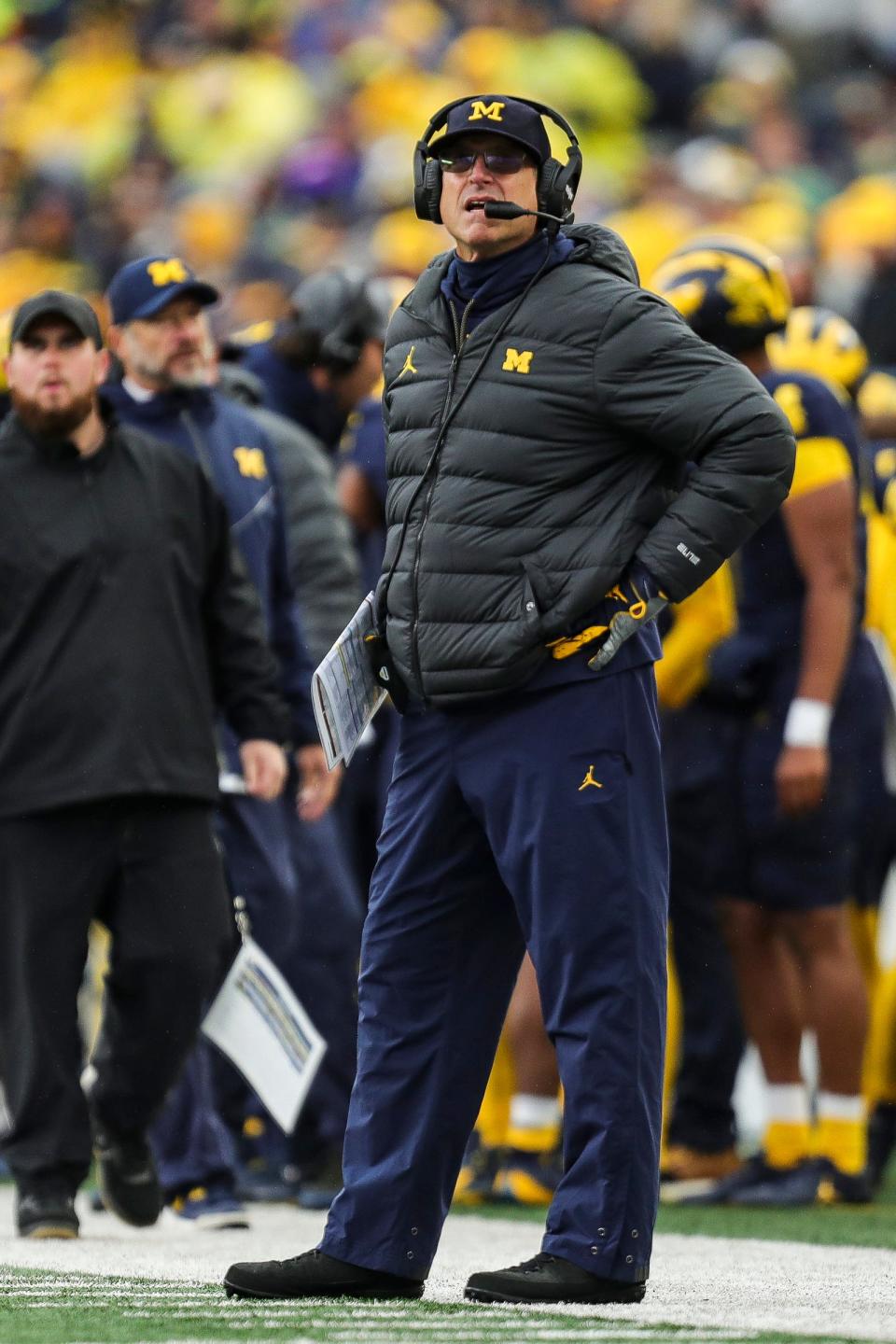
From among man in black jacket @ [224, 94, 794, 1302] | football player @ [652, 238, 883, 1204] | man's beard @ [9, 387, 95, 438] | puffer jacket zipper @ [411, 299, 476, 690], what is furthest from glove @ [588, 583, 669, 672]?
football player @ [652, 238, 883, 1204]

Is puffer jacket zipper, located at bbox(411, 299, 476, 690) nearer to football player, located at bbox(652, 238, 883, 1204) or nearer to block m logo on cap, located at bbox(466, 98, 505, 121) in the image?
block m logo on cap, located at bbox(466, 98, 505, 121)

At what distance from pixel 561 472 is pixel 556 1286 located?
4.52ft

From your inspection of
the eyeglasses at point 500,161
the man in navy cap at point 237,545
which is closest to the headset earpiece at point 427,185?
the eyeglasses at point 500,161

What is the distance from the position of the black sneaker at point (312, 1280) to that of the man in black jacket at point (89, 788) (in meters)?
1.54

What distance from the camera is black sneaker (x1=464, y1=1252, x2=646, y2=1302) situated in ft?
15.5

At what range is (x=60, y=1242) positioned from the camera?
20.5ft

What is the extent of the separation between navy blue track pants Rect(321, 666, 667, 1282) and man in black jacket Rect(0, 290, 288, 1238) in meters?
1.48

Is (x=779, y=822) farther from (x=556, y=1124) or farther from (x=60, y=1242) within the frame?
(x=60, y=1242)

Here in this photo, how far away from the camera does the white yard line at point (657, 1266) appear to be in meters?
4.62

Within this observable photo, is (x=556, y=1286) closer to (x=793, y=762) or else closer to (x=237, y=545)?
(x=793, y=762)

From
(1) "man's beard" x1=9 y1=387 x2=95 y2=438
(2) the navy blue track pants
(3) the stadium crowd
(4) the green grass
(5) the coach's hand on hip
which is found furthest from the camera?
(3) the stadium crowd

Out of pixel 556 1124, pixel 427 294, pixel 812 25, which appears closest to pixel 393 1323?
pixel 427 294

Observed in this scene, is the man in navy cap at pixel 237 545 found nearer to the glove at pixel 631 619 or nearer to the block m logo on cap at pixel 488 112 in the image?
the block m logo on cap at pixel 488 112

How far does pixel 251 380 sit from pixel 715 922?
2071 millimetres
